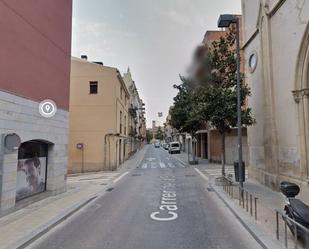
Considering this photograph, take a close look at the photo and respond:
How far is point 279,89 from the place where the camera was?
12.9 m

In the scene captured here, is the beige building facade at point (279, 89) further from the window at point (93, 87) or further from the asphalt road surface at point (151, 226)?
the window at point (93, 87)

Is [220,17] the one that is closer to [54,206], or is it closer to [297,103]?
[297,103]

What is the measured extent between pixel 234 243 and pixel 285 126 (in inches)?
298

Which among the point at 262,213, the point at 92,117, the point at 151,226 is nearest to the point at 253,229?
the point at 262,213

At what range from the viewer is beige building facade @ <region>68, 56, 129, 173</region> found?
24.3 m

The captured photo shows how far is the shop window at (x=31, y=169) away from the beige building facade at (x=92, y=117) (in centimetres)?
1220

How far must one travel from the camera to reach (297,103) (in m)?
11.0

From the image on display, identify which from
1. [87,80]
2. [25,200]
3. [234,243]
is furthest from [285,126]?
[87,80]

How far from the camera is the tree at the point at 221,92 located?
48.3 feet

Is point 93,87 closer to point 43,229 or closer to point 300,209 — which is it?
point 43,229

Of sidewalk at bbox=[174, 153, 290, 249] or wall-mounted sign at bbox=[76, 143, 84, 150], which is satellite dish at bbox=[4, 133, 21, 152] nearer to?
sidewalk at bbox=[174, 153, 290, 249]

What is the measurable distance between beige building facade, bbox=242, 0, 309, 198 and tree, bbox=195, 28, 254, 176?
1.18 metres

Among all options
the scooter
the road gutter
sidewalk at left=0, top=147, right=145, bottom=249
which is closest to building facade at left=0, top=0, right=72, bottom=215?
sidewalk at left=0, top=147, right=145, bottom=249

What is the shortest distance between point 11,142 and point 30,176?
2705 mm
